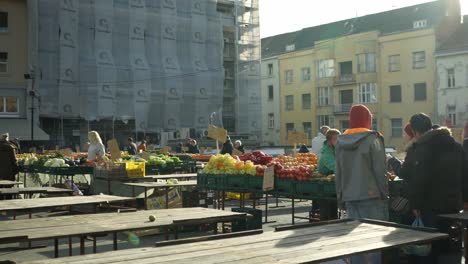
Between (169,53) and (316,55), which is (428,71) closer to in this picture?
(316,55)

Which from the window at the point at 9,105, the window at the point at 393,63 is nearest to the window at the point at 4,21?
the window at the point at 9,105

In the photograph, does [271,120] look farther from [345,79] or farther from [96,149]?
[96,149]

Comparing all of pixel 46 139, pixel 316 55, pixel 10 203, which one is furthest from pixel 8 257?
pixel 316 55

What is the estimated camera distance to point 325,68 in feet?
188

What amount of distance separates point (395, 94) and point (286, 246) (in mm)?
49236

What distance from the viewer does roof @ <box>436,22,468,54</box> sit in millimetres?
45969

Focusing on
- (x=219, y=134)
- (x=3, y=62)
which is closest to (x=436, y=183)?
(x=219, y=134)

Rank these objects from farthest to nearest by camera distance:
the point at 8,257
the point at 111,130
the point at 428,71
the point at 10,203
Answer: the point at 428,71 → the point at 111,130 → the point at 8,257 → the point at 10,203

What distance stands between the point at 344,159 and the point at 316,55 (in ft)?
171

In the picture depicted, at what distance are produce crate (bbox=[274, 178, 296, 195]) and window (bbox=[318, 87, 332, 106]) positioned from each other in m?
48.0

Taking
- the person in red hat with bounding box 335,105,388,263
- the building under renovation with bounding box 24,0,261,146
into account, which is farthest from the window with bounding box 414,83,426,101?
the person in red hat with bounding box 335,105,388,263

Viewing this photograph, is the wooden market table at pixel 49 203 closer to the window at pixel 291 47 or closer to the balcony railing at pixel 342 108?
the balcony railing at pixel 342 108

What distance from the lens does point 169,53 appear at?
42250mm

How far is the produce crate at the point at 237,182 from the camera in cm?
1038
